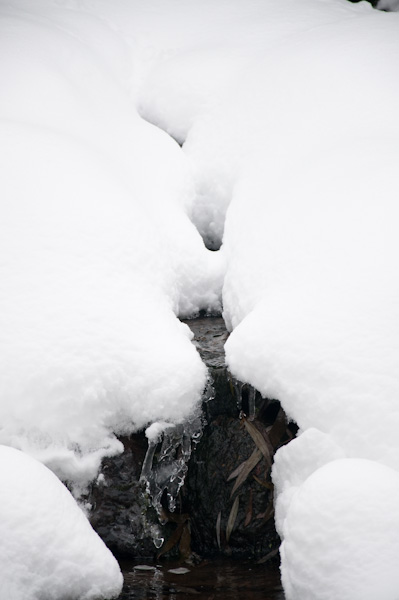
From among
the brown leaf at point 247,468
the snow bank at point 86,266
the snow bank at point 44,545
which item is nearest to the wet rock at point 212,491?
the brown leaf at point 247,468

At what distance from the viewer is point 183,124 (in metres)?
3.29

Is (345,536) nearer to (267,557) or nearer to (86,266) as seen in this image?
(267,557)

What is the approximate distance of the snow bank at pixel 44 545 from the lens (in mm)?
1374

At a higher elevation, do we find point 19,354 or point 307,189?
point 307,189

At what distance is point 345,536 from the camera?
4.60 feet

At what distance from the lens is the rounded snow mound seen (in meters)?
1.35

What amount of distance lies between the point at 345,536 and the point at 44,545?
687 millimetres

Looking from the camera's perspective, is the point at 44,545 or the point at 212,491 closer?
the point at 44,545

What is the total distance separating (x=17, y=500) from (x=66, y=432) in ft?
1.09

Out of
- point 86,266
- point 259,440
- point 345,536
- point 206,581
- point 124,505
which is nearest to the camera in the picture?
point 345,536

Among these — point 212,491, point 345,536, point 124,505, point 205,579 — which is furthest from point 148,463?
point 345,536

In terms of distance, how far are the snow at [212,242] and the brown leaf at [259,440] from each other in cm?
12

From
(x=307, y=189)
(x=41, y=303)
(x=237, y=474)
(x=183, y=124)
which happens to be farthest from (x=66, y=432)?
(x=183, y=124)

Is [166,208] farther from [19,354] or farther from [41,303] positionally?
[19,354]
